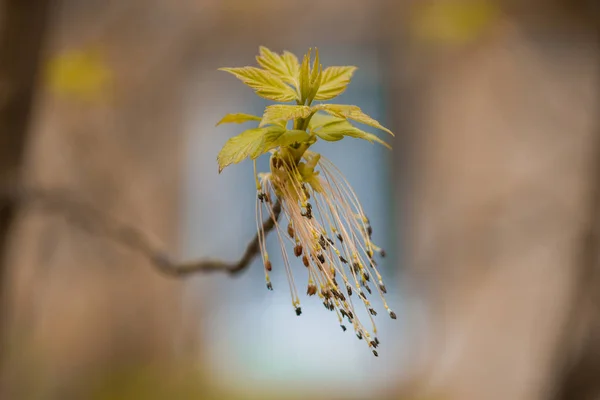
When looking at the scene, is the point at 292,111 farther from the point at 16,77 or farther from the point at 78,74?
the point at 78,74

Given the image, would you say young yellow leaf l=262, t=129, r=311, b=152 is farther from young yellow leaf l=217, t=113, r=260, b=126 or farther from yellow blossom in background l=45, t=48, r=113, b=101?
yellow blossom in background l=45, t=48, r=113, b=101

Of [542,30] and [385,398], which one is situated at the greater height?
[542,30]

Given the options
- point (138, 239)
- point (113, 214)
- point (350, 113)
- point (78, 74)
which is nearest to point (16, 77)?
point (138, 239)

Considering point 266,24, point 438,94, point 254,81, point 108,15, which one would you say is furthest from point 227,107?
point 254,81

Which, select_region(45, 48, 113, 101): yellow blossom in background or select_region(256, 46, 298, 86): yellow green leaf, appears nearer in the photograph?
select_region(256, 46, 298, 86): yellow green leaf

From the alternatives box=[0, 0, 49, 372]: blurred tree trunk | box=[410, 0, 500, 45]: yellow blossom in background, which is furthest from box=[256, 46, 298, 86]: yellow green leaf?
box=[410, 0, 500, 45]: yellow blossom in background

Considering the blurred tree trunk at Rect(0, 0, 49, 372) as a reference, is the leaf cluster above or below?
below

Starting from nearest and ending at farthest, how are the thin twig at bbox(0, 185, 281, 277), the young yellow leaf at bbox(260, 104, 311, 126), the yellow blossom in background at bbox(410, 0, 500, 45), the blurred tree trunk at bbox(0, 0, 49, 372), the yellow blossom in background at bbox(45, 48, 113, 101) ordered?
1. the young yellow leaf at bbox(260, 104, 311, 126)
2. the thin twig at bbox(0, 185, 281, 277)
3. the blurred tree trunk at bbox(0, 0, 49, 372)
4. the yellow blossom in background at bbox(45, 48, 113, 101)
5. the yellow blossom in background at bbox(410, 0, 500, 45)

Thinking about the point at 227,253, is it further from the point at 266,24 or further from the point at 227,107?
the point at 266,24
